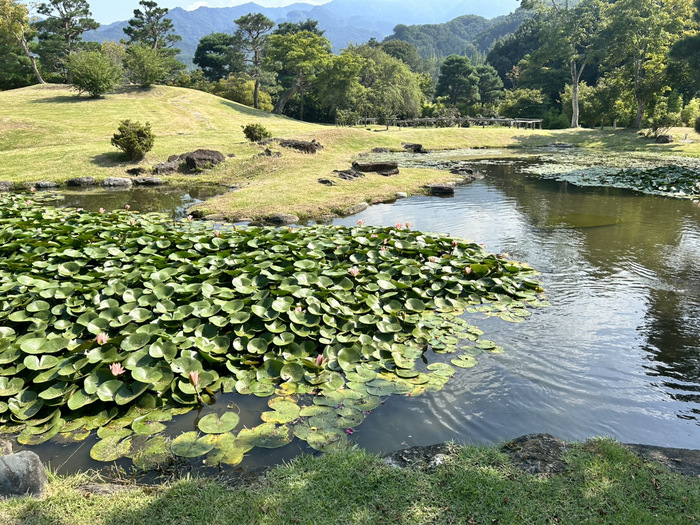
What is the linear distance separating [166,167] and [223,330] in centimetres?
1753

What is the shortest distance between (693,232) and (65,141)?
98.0 ft

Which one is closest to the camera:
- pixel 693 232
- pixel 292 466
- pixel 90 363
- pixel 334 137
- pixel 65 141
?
pixel 292 466

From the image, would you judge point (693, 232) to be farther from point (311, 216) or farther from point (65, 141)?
point (65, 141)

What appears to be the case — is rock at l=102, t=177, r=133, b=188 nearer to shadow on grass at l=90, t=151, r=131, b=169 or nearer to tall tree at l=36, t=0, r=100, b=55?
shadow on grass at l=90, t=151, r=131, b=169

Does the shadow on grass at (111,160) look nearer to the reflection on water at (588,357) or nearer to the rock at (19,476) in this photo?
the reflection on water at (588,357)

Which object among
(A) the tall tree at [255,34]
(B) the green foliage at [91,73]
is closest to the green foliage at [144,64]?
(B) the green foliage at [91,73]

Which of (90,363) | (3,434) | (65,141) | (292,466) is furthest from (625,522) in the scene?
(65,141)

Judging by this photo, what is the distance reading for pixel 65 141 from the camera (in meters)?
24.8

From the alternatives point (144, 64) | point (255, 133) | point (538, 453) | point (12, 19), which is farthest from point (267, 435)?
point (12, 19)

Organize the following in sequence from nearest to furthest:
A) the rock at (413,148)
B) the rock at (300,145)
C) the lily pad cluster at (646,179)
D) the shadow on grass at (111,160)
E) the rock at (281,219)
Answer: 1. the rock at (281,219)
2. the lily pad cluster at (646,179)
3. the shadow on grass at (111,160)
4. the rock at (300,145)
5. the rock at (413,148)

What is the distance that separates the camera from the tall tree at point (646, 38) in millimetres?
32875

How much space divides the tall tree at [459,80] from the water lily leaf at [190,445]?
226 ft

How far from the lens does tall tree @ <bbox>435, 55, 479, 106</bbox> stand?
65.4 meters

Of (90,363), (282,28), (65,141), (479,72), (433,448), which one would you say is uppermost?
(282,28)
